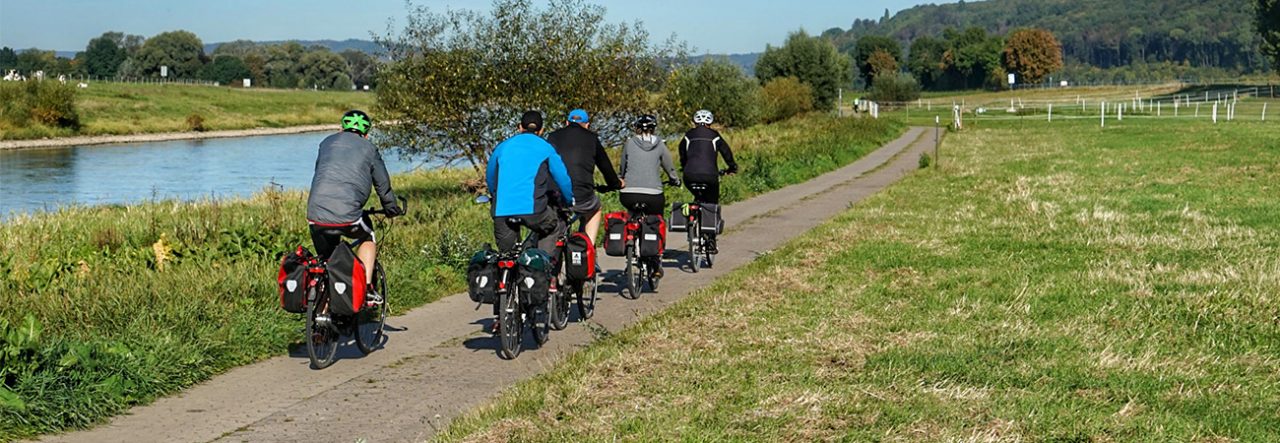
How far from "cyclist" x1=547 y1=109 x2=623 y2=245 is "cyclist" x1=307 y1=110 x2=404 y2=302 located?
2183 millimetres

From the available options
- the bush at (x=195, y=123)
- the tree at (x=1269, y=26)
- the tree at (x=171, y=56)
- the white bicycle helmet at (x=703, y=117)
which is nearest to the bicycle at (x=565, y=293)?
the white bicycle helmet at (x=703, y=117)

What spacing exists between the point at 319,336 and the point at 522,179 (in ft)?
5.97

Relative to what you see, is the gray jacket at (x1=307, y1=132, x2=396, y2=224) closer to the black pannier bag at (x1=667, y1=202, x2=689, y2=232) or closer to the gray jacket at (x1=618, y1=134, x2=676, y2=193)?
the gray jacket at (x1=618, y1=134, x2=676, y2=193)

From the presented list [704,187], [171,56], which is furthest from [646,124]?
[171,56]

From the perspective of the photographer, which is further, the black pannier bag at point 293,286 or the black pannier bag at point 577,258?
the black pannier bag at point 577,258

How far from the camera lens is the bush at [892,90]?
121312 millimetres

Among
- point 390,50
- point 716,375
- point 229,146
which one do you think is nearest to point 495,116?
point 390,50

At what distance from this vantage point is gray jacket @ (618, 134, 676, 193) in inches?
459

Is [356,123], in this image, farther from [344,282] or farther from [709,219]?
[709,219]

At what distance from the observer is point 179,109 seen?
89.1 m

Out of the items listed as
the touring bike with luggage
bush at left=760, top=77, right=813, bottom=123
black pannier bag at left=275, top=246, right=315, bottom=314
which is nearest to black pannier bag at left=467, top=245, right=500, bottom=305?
the touring bike with luggage

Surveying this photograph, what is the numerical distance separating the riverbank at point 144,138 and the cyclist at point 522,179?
60.5m

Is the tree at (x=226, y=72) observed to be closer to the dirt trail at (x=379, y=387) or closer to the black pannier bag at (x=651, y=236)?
the black pannier bag at (x=651, y=236)

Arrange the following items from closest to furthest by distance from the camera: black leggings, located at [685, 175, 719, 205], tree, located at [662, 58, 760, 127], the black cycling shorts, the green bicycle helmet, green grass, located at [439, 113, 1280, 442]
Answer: green grass, located at [439, 113, 1280, 442] < the black cycling shorts < the green bicycle helmet < black leggings, located at [685, 175, 719, 205] < tree, located at [662, 58, 760, 127]
